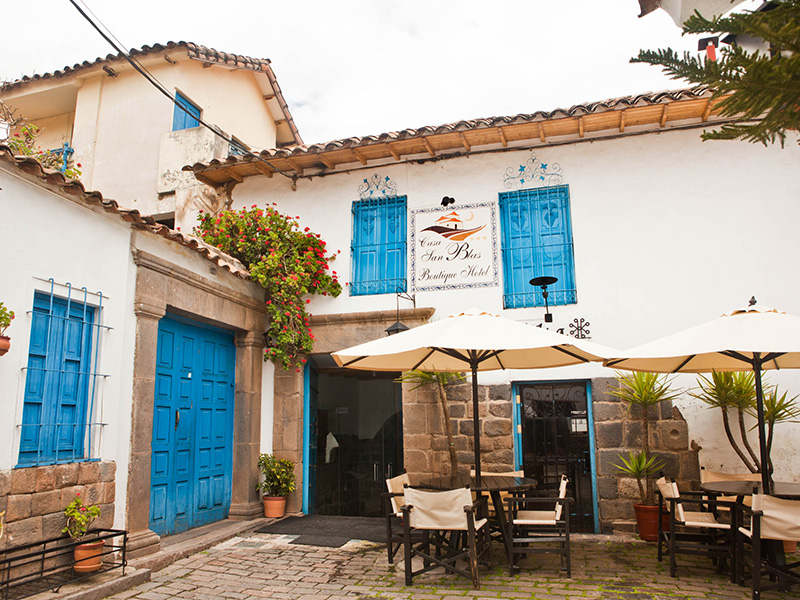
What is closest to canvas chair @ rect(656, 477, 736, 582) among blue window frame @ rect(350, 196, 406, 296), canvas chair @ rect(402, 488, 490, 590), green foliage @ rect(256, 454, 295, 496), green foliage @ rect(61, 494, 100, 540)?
canvas chair @ rect(402, 488, 490, 590)

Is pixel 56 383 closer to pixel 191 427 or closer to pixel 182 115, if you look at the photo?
pixel 191 427

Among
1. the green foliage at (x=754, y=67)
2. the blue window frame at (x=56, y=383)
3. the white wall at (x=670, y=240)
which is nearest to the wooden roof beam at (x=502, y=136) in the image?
the white wall at (x=670, y=240)

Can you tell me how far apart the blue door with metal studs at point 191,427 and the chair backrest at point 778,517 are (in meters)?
5.22

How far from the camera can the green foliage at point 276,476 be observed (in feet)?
23.5

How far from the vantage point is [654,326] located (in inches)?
262

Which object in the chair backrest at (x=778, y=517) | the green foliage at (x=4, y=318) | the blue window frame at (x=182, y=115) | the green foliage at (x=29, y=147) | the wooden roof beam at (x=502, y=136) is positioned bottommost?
the chair backrest at (x=778, y=517)

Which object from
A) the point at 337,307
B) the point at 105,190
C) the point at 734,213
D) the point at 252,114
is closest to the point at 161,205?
the point at 105,190

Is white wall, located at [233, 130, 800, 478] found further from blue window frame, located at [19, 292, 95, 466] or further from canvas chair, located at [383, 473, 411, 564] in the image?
blue window frame, located at [19, 292, 95, 466]

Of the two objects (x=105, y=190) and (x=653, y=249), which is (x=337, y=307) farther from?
(x=105, y=190)

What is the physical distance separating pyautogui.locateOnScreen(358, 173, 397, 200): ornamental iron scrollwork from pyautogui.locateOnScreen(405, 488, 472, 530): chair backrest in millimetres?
4521

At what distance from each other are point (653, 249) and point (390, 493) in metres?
4.18

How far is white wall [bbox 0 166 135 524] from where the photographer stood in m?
4.21

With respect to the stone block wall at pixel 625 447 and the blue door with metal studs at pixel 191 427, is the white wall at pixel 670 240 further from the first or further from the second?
the blue door with metal studs at pixel 191 427

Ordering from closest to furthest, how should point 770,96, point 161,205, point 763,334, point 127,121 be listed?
1. point 770,96
2. point 763,334
3. point 161,205
4. point 127,121
